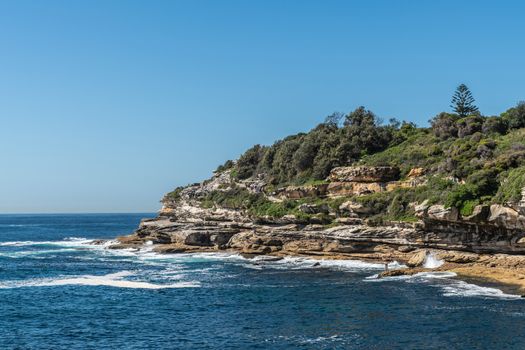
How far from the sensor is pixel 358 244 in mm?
64938

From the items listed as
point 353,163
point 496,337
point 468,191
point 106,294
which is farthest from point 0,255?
point 496,337

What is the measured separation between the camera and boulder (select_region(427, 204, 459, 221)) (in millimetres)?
55250

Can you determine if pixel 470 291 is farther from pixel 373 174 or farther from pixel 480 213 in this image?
pixel 373 174

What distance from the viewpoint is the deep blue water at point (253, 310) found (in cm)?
3222

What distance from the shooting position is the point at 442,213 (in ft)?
183

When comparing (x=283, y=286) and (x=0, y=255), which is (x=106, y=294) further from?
(x=0, y=255)

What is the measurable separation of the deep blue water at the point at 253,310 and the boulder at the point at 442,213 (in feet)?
25.0

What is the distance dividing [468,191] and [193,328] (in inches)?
1305

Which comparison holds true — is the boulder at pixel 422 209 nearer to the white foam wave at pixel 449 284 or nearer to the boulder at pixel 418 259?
the boulder at pixel 418 259

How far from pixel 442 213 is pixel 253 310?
2498cm

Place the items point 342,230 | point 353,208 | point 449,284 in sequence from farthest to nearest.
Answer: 1. point 353,208
2. point 342,230
3. point 449,284

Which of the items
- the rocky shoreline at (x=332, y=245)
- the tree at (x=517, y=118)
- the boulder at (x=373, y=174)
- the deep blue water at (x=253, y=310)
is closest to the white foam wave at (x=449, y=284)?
the deep blue water at (x=253, y=310)

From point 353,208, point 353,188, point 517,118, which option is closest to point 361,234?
point 353,208

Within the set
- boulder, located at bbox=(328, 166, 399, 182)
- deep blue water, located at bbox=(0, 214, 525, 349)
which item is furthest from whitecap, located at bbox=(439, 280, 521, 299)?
boulder, located at bbox=(328, 166, 399, 182)
